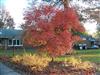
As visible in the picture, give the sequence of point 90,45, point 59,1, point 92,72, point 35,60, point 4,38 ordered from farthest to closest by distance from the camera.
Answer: point 90,45, point 4,38, point 59,1, point 35,60, point 92,72

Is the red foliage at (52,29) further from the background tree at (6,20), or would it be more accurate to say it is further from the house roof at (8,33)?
the house roof at (8,33)

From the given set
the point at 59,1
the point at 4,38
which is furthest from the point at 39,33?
the point at 4,38

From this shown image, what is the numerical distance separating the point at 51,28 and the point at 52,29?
4.8 inches

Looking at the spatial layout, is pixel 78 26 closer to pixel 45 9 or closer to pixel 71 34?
pixel 71 34

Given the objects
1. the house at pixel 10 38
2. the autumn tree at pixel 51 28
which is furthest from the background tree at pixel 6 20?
the autumn tree at pixel 51 28

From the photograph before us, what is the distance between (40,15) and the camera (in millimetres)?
21281

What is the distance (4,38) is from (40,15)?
37454 millimetres

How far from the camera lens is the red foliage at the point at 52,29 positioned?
67.8 feet

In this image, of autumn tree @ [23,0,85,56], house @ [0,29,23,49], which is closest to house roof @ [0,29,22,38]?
house @ [0,29,23,49]

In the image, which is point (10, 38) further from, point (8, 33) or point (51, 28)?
point (51, 28)

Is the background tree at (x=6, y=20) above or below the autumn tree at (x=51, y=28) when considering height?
below

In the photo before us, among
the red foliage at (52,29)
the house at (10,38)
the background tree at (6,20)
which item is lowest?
the house at (10,38)

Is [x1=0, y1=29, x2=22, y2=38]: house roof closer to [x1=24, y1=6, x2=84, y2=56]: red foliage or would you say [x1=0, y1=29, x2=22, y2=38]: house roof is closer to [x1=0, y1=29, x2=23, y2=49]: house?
[x1=0, y1=29, x2=23, y2=49]: house

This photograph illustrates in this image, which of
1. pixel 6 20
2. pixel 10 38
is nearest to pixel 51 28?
pixel 10 38
